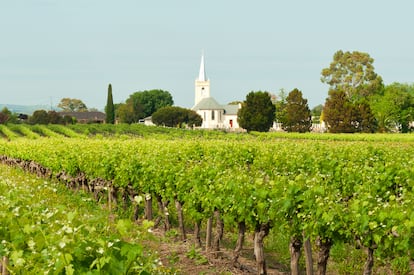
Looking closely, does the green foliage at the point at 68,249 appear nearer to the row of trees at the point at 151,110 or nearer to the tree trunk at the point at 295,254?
the tree trunk at the point at 295,254

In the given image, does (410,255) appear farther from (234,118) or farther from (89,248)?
(234,118)

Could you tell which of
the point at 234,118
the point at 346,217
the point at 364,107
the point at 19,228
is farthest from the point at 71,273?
the point at 234,118

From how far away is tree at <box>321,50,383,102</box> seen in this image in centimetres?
9550

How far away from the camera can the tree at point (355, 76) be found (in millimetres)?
95500

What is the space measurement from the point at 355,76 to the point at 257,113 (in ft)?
67.1

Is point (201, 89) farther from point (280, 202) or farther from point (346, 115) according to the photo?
point (280, 202)

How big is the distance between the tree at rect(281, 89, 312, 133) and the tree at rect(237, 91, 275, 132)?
Answer: 296 centimetres

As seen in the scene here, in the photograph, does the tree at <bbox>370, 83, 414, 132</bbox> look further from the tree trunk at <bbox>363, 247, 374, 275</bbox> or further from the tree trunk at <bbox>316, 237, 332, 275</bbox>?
the tree trunk at <bbox>363, 247, 374, 275</bbox>

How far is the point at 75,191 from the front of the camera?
21.2 metres

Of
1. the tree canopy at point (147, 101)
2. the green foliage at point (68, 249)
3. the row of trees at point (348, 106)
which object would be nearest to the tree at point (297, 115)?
the row of trees at point (348, 106)

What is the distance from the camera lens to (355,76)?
315ft

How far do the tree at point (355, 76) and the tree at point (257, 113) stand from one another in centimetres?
1464

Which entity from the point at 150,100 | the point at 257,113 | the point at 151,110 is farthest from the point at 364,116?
the point at 151,110

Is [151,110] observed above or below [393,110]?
above
